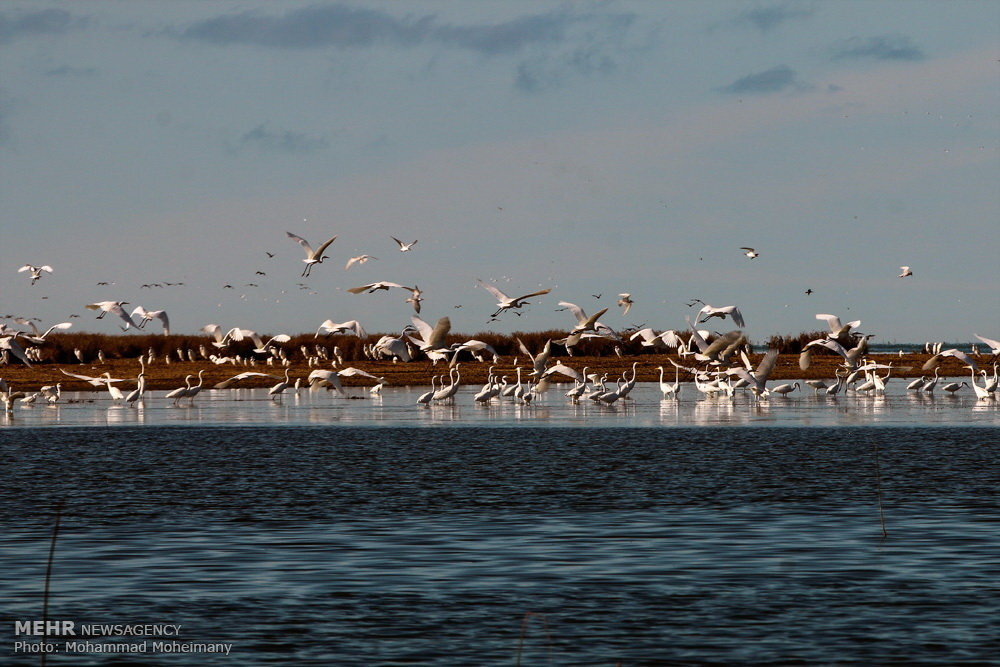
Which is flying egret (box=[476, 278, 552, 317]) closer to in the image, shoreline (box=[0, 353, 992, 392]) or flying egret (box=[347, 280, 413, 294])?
flying egret (box=[347, 280, 413, 294])

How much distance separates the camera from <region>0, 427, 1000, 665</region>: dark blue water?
11.5 m

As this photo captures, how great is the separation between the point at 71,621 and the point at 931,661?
6783 mm

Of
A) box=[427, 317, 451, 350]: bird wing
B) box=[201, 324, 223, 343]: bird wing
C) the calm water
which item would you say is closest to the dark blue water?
box=[427, 317, 451, 350]: bird wing

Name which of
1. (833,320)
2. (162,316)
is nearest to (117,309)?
(162,316)

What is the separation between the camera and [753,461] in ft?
87.2

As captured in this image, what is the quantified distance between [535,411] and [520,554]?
2793cm

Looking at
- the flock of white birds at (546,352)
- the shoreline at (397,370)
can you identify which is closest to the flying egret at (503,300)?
the flock of white birds at (546,352)

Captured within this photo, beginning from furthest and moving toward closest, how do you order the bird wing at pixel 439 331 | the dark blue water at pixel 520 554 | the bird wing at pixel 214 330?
1. the bird wing at pixel 214 330
2. the bird wing at pixel 439 331
3. the dark blue water at pixel 520 554

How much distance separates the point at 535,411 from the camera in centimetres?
4353

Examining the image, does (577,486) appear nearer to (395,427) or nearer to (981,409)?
(395,427)

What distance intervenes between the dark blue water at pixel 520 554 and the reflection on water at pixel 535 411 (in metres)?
9.41

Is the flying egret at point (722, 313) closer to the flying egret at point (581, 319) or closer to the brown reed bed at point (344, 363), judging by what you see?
the flying egret at point (581, 319)

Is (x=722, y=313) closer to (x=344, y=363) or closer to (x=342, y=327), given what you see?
(x=342, y=327)

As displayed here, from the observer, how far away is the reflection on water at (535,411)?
38.0m
